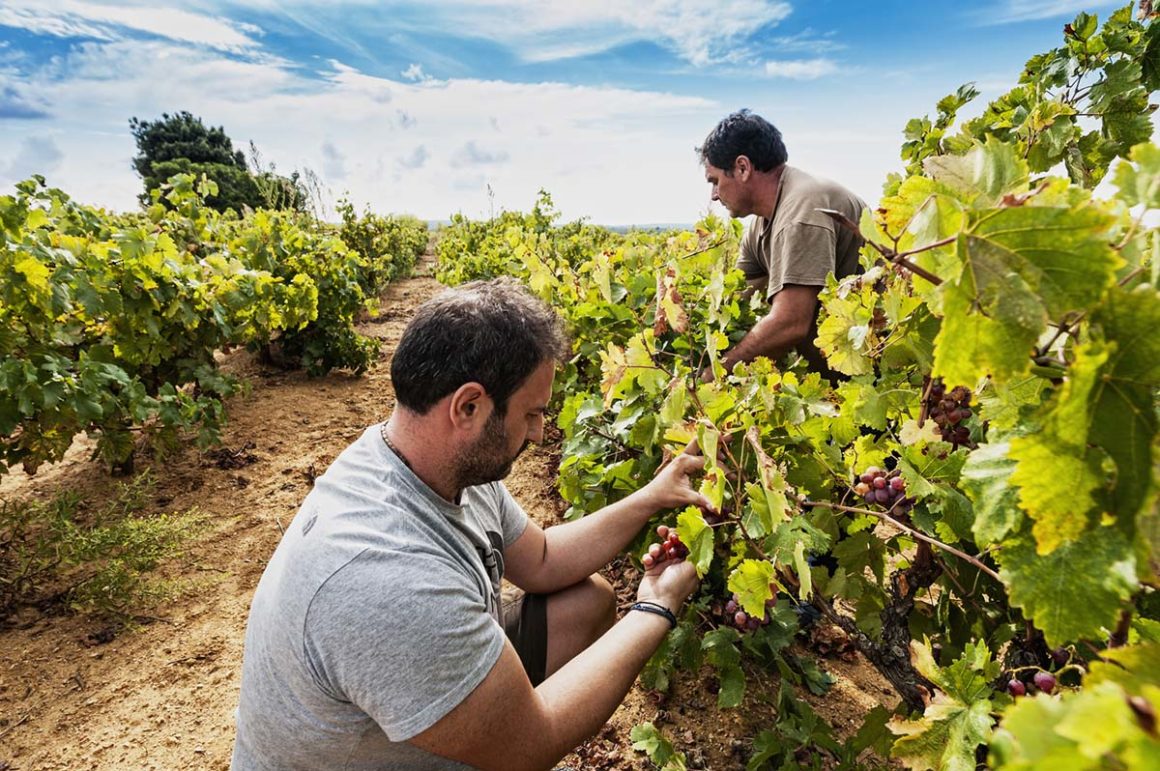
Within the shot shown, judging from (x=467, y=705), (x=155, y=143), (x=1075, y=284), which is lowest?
(x=467, y=705)

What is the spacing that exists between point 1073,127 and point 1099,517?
5.46ft

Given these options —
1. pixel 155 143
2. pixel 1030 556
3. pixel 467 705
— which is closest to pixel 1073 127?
pixel 1030 556

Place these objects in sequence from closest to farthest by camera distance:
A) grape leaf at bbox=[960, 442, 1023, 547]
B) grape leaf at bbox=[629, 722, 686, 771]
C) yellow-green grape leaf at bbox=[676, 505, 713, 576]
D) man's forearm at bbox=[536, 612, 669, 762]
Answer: grape leaf at bbox=[960, 442, 1023, 547] < yellow-green grape leaf at bbox=[676, 505, 713, 576] < man's forearm at bbox=[536, 612, 669, 762] < grape leaf at bbox=[629, 722, 686, 771]

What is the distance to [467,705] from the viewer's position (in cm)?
150

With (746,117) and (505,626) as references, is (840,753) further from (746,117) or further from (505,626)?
(746,117)

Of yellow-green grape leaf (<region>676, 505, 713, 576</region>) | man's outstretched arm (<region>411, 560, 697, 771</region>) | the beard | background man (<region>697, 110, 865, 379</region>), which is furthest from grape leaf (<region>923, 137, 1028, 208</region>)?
background man (<region>697, 110, 865, 379</region>)

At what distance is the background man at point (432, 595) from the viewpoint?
1476mm

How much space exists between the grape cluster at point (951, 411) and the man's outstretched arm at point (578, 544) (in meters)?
0.81

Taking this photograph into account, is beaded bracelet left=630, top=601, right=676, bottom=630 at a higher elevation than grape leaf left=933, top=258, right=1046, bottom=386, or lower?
lower

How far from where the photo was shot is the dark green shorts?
2.43 meters

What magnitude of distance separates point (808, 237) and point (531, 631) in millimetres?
2460

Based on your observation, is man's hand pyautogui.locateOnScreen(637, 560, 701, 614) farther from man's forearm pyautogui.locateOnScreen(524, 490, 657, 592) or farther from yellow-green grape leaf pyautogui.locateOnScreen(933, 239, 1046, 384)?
yellow-green grape leaf pyautogui.locateOnScreen(933, 239, 1046, 384)

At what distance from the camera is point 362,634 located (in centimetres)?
145

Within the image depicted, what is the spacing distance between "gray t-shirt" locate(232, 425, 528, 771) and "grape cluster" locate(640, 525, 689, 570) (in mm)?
630
